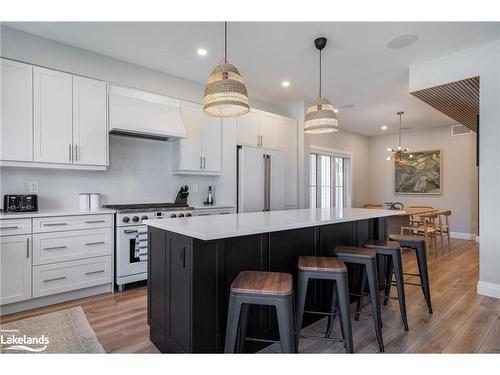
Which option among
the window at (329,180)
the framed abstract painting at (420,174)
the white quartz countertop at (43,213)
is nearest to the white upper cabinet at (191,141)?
the white quartz countertop at (43,213)

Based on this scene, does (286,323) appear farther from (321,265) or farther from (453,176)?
(453,176)

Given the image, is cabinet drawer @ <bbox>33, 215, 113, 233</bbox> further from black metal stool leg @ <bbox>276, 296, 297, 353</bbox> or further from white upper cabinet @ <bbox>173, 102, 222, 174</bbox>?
black metal stool leg @ <bbox>276, 296, 297, 353</bbox>

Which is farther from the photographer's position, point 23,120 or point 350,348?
point 23,120

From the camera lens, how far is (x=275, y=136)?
16.3 feet

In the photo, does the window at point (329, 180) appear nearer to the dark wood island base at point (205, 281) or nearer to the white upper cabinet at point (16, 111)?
the dark wood island base at point (205, 281)

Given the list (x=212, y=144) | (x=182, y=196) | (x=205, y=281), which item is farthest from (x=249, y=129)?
(x=205, y=281)

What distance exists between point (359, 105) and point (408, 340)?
4.32m

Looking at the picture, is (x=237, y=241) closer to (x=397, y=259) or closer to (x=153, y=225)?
(x=153, y=225)

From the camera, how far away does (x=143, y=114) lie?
353 centimetres

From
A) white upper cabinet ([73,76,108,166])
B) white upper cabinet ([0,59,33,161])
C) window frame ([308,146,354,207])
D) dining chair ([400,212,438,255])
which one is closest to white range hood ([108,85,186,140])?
white upper cabinet ([73,76,108,166])

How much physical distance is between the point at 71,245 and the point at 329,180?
5.95 metres

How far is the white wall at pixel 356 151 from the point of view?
22.8 feet

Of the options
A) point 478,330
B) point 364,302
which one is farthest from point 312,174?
point 478,330
